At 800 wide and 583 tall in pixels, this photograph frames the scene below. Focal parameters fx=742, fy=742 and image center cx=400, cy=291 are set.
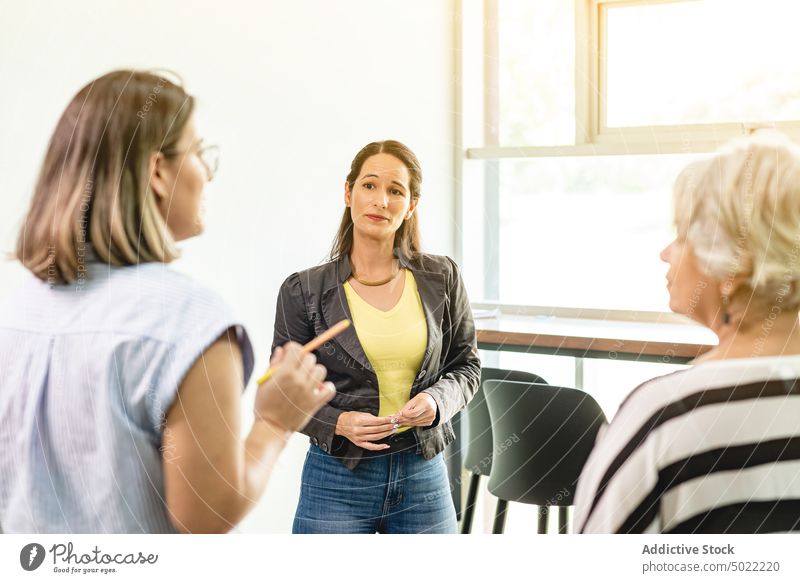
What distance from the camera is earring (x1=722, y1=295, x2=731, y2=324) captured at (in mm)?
714

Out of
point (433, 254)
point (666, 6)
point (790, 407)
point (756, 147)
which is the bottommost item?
point (790, 407)

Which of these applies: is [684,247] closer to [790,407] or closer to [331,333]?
[790,407]

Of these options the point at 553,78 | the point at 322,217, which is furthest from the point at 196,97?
the point at 553,78

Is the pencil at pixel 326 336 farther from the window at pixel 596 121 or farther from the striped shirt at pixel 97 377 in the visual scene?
the window at pixel 596 121

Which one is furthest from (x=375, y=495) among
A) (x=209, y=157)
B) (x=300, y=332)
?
(x=209, y=157)

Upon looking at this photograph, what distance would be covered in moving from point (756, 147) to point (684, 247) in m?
0.12

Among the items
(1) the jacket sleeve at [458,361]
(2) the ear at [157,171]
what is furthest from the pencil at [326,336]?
(2) the ear at [157,171]

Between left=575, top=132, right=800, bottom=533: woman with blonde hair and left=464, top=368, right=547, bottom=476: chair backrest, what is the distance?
0.18m

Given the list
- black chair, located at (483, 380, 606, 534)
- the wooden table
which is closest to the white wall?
the wooden table

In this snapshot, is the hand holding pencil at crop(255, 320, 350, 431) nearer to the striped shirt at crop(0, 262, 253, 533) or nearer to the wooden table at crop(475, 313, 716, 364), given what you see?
the striped shirt at crop(0, 262, 253, 533)

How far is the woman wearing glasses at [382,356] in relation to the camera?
2.52 ft

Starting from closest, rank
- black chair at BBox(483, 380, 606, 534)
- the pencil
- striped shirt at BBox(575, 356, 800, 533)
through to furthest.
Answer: striped shirt at BBox(575, 356, 800, 533)
the pencil
black chair at BBox(483, 380, 606, 534)

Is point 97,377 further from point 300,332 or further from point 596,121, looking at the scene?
point 596,121

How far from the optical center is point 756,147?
69 centimetres
